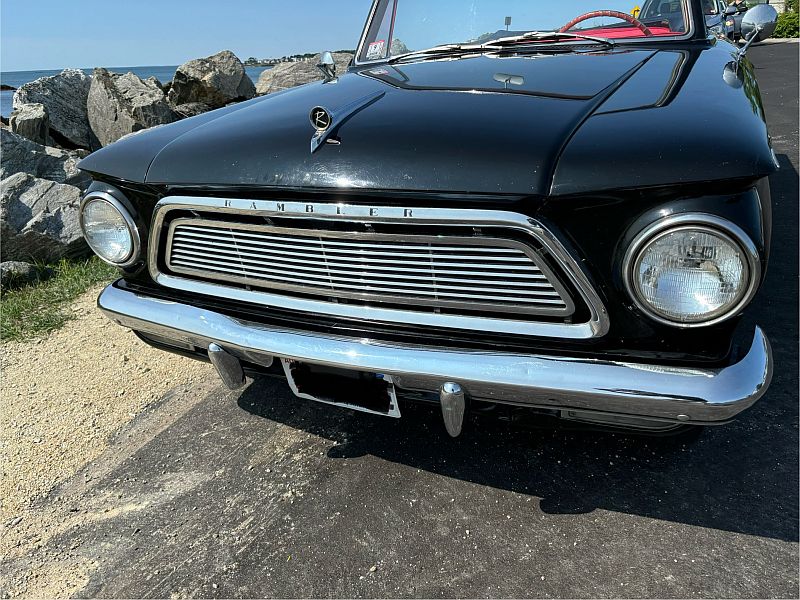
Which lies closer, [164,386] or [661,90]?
[661,90]

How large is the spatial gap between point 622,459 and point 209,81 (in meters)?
9.01

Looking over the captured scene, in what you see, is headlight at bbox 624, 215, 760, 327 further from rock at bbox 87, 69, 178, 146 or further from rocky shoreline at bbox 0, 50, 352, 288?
rock at bbox 87, 69, 178, 146

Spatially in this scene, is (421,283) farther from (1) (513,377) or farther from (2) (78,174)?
(2) (78,174)

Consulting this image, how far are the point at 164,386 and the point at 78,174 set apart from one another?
338cm

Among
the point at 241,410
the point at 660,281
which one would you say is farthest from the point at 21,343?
the point at 660,281

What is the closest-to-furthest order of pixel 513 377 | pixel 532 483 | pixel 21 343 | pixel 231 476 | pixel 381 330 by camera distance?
pixel 513 377
pixel 381 330
pixel 532 483
pixel 231 476
pixel 21 343

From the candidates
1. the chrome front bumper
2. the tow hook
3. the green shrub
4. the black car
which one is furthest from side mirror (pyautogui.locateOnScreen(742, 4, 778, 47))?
the green shrub

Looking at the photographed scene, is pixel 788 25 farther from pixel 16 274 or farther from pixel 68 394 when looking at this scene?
pixel 68 394

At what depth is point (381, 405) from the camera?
1934 mm

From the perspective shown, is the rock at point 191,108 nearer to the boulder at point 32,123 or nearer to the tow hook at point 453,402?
the boulder at point 32,123

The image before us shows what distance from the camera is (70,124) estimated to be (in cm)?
773

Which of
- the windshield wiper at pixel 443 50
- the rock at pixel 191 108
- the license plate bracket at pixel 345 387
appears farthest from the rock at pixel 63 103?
the license plate bracket at pixel 345 387

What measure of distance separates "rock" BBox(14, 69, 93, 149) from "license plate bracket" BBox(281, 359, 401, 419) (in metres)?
7.00

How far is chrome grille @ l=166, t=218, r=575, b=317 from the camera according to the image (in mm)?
1683
